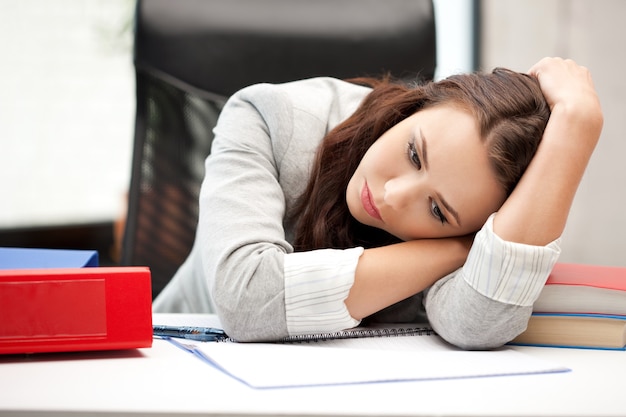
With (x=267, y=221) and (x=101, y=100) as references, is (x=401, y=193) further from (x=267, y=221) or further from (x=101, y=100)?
(x=101, y=100)

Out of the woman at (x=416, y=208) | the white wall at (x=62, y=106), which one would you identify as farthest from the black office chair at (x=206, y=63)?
the white wall at (x=62, y=106)

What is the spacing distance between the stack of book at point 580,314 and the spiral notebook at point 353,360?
0.21 feet

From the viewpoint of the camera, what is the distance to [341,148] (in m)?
1.08

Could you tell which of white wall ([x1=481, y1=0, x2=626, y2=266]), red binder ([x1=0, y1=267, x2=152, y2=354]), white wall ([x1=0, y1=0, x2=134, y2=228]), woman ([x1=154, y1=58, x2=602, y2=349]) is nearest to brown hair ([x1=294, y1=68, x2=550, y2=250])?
woman ([x1=154, y1=58, x2=602, y2=349])

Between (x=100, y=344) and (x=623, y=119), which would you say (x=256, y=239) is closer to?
(x=100, y=344)

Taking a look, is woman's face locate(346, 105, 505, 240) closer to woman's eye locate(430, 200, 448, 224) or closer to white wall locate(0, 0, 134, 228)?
woman's eye locate(430, 200, 448, 224)

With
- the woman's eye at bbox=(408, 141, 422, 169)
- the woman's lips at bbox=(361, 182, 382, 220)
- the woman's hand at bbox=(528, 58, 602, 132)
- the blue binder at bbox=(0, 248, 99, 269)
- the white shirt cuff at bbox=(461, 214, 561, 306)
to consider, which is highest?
the woman's hand at bbox=(528, 58, 602, 132)

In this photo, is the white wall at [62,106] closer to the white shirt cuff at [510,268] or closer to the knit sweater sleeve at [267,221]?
the knit sweater sleeve at [267,221]

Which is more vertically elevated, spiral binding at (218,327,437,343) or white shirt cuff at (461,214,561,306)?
white shirt cuff at (461,214,561,306)

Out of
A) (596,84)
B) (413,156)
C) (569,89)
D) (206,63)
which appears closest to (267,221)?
(413,156)

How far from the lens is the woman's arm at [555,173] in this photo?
0.85 meters

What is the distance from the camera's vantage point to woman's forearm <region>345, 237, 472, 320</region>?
0.88 meters

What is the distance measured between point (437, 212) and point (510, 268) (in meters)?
0.13

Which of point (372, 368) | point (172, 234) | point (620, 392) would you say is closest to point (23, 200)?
point (172, 234)
